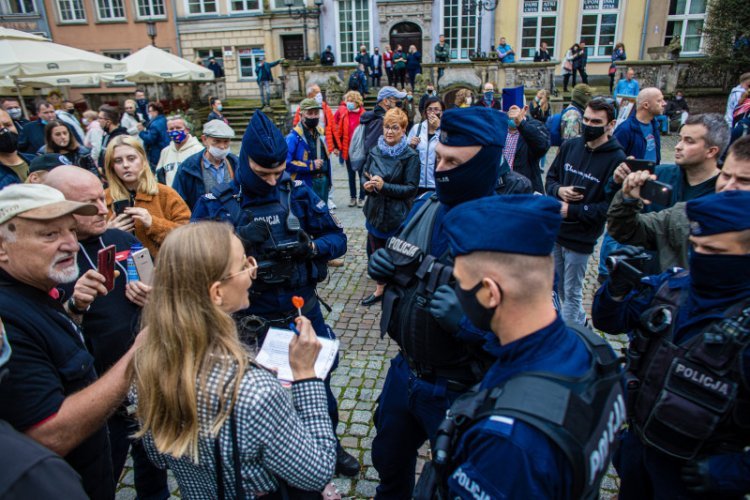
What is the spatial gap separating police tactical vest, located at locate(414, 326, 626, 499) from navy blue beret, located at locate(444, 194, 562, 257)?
0.41 meters

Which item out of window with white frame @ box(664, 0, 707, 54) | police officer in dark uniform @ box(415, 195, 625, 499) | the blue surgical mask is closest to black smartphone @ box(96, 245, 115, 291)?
police officer in dark uniform @ box(415, 195, 625, 499)

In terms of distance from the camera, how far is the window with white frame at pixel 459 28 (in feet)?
75.2

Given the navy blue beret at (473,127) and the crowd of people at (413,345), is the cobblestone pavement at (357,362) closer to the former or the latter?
the crowd of people at (413,345)

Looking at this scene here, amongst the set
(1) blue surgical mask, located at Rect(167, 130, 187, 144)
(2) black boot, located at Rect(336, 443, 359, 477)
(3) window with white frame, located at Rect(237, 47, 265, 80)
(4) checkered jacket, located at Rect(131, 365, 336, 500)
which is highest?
(3) window with white frame, located at Rect(237, 47, 265, 80)

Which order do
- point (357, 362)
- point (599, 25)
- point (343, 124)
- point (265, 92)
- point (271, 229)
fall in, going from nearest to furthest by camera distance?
point (271, 229), point (357, 362), point (343, 124), point (265, 92), point (599, 25)

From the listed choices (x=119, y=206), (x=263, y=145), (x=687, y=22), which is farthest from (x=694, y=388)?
(x=687, y=22)

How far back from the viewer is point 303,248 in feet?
10.3

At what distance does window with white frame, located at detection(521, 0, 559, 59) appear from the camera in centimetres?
2191

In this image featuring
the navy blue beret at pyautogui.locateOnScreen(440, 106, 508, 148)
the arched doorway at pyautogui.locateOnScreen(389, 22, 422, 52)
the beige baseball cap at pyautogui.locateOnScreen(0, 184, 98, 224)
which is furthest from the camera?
the arched doorway at pyautogui.locateOnScreen(389, 22, 422, 52)

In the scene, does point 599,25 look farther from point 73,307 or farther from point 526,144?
point 73,307

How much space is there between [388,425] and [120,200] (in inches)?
112

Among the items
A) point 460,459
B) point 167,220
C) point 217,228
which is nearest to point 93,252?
point 167,220

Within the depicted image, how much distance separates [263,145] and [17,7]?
3337 centimetres

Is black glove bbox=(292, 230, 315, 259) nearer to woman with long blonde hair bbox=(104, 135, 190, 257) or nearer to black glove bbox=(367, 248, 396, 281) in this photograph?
black glove bbox=(367, 248, 396, 281)
